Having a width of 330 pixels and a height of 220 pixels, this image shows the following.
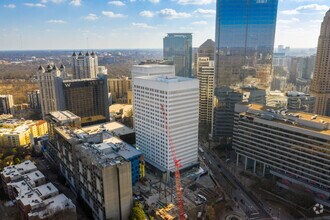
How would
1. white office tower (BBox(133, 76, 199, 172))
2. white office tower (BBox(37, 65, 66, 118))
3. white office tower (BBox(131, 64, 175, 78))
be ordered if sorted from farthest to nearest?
white office tower (BBox(37, 65, 66, 118)) < white office tower (BBox(131, 64, 175, 78)) < white office tower (BBox(133, 76, 199, 172))

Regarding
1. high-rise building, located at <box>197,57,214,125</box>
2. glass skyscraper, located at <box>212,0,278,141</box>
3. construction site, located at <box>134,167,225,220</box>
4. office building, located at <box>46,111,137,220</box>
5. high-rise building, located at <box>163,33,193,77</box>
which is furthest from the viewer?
high-rise building, located at <box>163,33,193,77</box>

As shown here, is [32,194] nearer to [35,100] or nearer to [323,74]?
[35,100]

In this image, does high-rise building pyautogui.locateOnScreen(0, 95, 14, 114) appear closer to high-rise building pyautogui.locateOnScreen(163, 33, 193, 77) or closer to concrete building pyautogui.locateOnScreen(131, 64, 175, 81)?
concrete building pyautogui.locateOnScreen(131, 64, 175, 81)

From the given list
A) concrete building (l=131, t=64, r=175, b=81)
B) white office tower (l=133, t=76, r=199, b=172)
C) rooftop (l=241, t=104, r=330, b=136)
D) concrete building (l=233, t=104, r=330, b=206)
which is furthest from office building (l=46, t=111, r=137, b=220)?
rooftop (l=241, t=104, r=330, b=136)

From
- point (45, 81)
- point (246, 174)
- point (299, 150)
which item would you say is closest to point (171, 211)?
point (246, 174)

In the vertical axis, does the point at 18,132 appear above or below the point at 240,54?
below

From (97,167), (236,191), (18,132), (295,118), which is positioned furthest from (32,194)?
(295,118)
